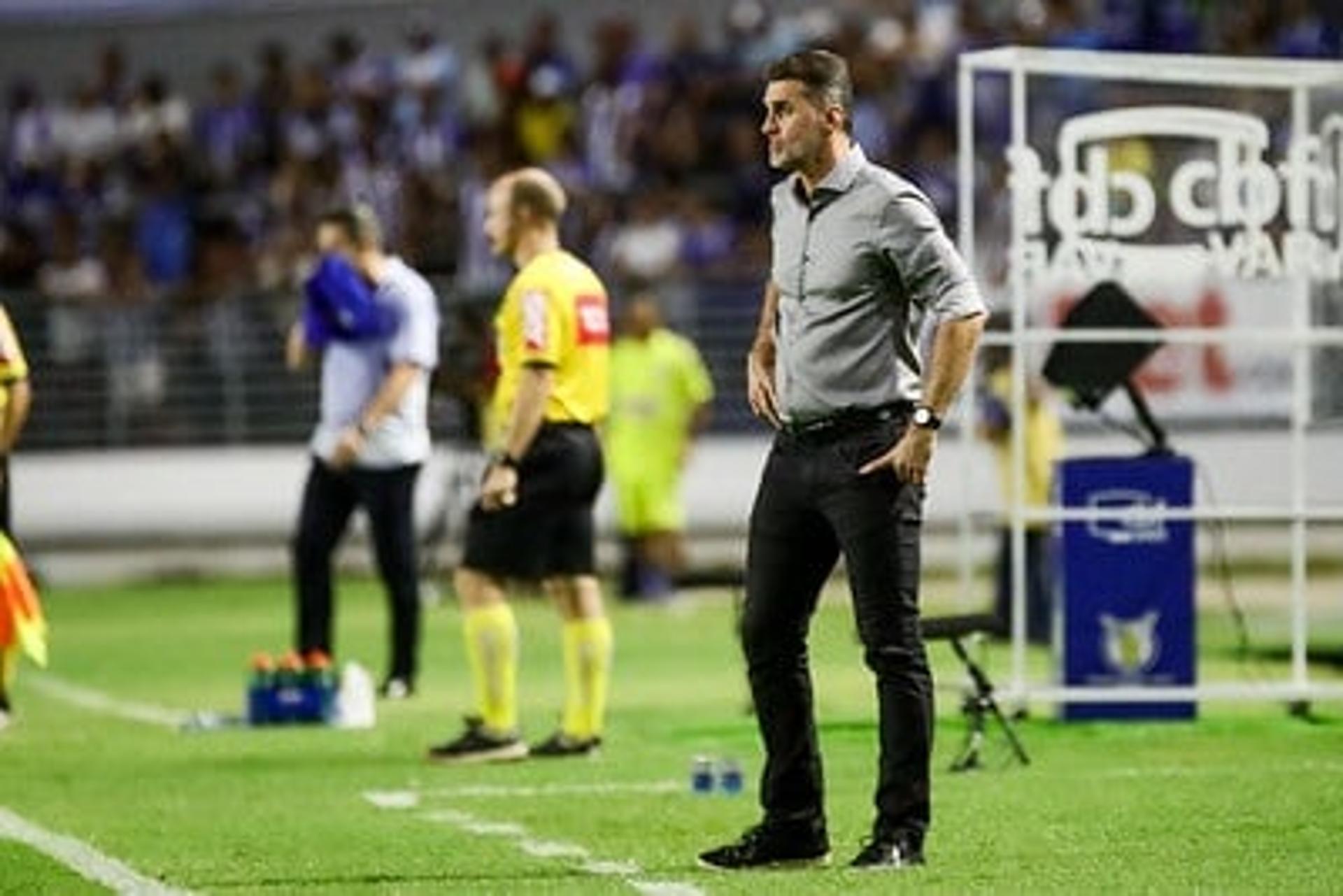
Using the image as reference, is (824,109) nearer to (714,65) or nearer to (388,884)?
(388,884)

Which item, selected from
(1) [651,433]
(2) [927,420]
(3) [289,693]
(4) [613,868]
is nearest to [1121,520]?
(3) [289,693]

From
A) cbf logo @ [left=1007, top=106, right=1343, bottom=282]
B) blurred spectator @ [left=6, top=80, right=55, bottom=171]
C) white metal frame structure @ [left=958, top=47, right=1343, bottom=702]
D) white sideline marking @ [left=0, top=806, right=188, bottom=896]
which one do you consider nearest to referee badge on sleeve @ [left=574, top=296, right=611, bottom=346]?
white metal frame structure @ [left=958, top=47, right=1343, bottom=702]

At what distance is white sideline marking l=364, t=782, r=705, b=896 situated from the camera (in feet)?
36.8

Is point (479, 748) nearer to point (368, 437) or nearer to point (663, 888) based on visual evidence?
point (368, 437)

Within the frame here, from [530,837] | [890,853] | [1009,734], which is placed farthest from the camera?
[1009,734]

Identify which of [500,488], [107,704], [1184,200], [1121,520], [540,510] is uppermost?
[1184,200]

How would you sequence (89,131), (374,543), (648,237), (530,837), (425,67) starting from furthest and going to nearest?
(89,131)
(425,67)
(648,237)
(374,543)
(530,837)

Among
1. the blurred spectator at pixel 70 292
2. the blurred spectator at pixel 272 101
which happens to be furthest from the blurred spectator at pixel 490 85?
the blurred spectator at pixel 70 292

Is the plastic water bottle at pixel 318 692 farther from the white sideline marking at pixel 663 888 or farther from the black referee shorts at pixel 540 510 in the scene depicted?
the white sideline marking at pixel 663 888

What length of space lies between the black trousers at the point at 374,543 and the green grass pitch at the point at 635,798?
41cm

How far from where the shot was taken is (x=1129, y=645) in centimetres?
1736

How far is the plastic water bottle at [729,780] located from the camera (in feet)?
47.1

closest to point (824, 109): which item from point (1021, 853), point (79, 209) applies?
point (1021, 853)

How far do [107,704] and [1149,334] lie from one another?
5.82 m
